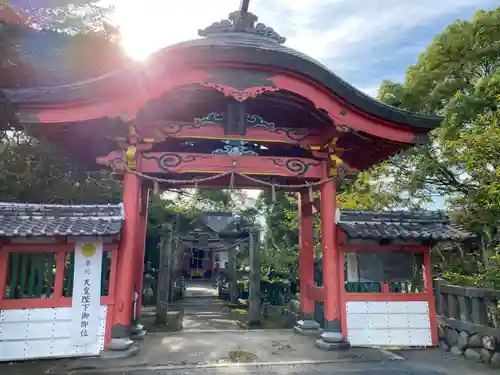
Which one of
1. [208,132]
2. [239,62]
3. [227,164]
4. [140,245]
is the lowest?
[140,245]

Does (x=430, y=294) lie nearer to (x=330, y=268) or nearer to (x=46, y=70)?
(x=330, y=268)

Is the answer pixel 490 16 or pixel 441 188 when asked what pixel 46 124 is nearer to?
pixel 441 188

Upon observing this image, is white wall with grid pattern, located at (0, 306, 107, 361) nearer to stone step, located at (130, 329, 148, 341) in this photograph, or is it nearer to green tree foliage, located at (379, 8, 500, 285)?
stone step, located at (130, 329, 148, 341)

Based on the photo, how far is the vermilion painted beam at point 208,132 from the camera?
6.93 metres

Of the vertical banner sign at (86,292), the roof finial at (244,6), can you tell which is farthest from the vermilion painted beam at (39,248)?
the roof finial at (244,6)

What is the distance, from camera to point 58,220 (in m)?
6.16

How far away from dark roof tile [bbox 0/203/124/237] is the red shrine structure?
40 cm

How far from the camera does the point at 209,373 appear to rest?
17.0 feet

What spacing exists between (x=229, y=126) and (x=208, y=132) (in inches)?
16.3

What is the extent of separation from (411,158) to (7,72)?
12.4 meters

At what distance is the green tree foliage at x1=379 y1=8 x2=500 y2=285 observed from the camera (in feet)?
29.8

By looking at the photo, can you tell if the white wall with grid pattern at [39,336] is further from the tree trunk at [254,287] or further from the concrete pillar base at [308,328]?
the tree trunk at [254,287]

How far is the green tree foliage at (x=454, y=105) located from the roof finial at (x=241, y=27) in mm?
5055

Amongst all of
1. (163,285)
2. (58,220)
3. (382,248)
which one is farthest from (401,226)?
(163,285)
